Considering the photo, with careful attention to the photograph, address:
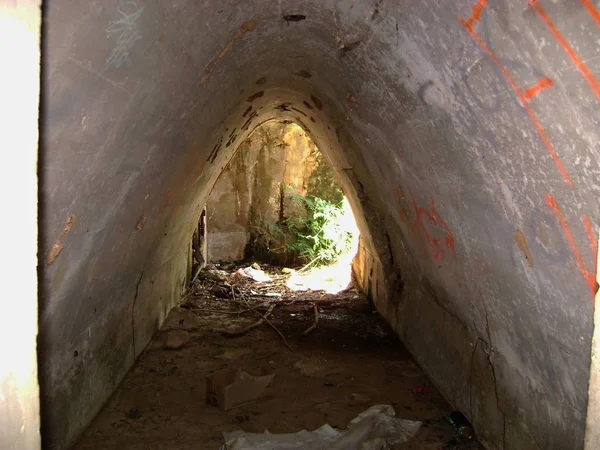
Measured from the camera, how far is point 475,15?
6.32 ft

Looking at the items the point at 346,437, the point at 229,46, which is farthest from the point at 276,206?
the point at 229,46

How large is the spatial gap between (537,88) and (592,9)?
15.0 inches

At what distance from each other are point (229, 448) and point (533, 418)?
7.05ft

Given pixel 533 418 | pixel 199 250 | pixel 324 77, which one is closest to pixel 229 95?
pixel 324 77

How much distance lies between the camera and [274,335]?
22.4ft

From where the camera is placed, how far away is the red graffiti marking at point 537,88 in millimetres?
1764

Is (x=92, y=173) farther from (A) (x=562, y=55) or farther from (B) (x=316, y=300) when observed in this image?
(B) (x=316, y=300)

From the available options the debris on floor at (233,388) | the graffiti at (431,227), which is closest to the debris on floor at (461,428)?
the graffiti at (431,227)

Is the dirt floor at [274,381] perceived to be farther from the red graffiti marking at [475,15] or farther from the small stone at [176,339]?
the red graffiti marking at [475,15]

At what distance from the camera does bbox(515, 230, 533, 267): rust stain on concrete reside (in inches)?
96.3

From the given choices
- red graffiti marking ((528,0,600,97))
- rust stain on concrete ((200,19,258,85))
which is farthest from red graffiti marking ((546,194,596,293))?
rust stain on concrete ((200,19,258,85))

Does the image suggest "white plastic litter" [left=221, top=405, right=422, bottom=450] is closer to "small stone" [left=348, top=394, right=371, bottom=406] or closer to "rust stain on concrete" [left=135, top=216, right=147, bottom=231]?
"small stone" [left=348, top=394, right=371, bottom=406]

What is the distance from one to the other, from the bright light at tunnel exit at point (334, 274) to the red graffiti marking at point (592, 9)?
26.4 ft

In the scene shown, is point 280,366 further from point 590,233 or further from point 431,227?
point 590,233
